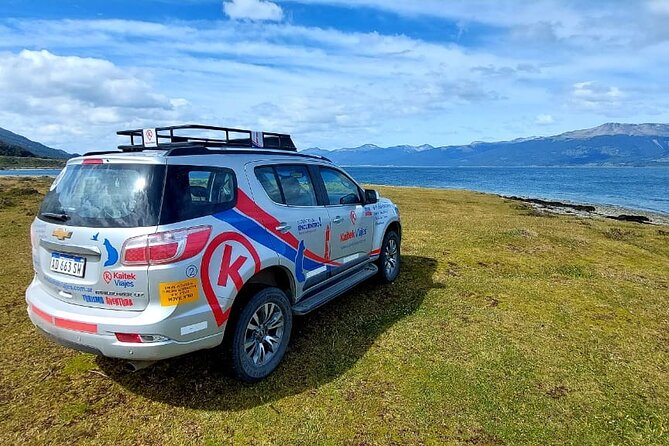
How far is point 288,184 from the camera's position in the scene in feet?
16.3

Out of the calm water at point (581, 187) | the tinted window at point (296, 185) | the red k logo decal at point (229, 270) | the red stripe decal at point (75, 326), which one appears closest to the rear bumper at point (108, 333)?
the red stripe decal at point (75, 326)

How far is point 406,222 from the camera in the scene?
1478 centimetres

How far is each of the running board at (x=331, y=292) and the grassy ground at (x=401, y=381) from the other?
1.57 feet

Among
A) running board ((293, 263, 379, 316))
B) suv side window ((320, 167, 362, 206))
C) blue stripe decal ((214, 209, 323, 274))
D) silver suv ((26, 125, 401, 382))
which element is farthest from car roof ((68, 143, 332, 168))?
running board ((293, 263, 379, 316))

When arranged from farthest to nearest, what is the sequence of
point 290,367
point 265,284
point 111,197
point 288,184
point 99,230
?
point 288,184
point 290,367
point 265,284
point 111,197
point 99,230

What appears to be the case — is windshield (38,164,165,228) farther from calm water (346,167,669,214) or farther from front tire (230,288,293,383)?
calm water (346,167,669,214)

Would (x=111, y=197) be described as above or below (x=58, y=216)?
above

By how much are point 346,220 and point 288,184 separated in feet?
4.17

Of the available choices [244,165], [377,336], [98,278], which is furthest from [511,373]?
[98,278]

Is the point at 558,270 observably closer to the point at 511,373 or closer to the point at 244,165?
the point at 511,373

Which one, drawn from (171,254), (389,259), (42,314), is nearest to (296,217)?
(171,254)

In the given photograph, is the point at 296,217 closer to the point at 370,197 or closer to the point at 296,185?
the point at 296,185

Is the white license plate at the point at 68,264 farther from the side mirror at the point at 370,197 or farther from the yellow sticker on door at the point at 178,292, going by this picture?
the side mirror at the point at 370,197

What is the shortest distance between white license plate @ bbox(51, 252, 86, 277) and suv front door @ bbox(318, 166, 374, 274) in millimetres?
2871
